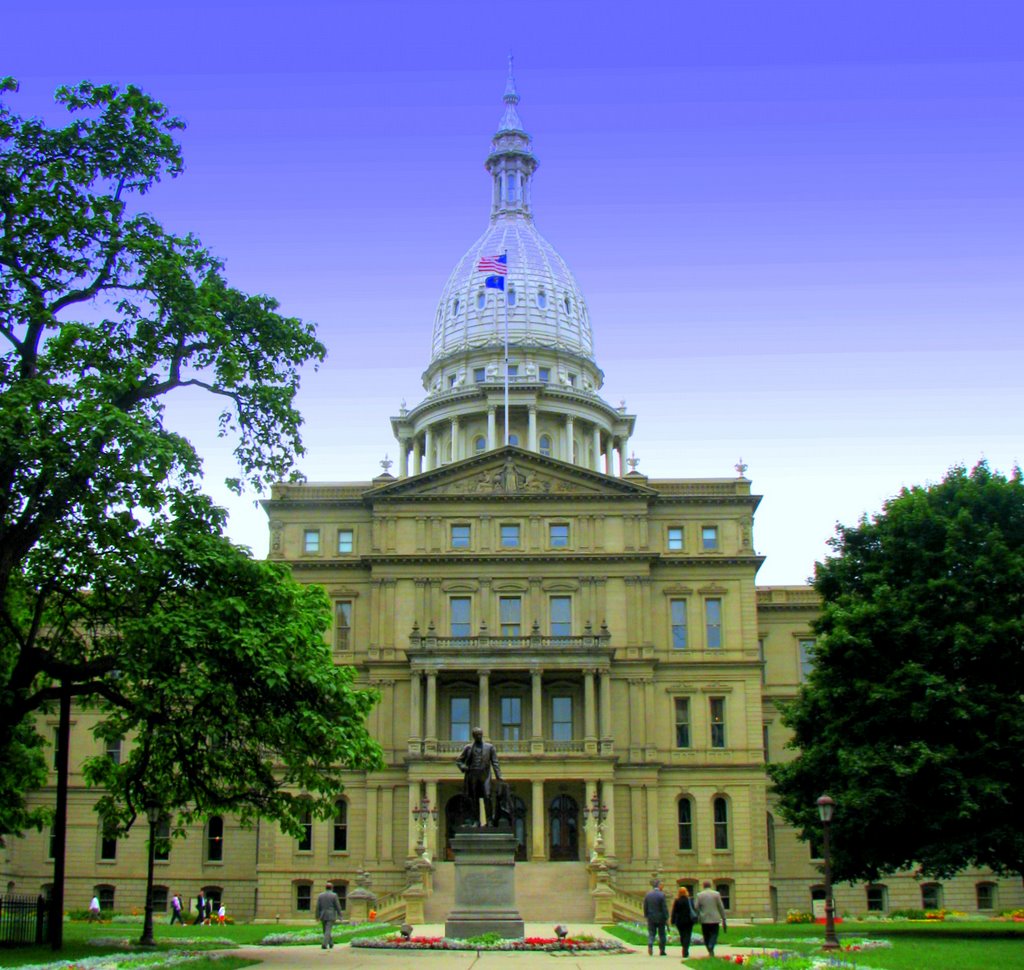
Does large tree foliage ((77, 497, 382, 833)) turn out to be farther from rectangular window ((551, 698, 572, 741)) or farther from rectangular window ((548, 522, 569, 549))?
rectangular window ((548, 522, 569, 549))

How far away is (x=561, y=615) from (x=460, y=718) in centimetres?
736

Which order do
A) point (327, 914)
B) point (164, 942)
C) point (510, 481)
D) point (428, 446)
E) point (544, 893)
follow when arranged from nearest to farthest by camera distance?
point (327, 914) < point (164, 942) < point (544, 893) < point (510, 481) < point (428, 446)

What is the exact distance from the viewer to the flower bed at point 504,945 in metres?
32.5

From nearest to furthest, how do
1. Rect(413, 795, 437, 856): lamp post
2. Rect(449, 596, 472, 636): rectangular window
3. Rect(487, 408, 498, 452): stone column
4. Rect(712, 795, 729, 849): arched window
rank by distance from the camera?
Rect(413, 795, 437, 856): lamp post → Rect(712, 795, 729, 849): arched window → Rect(449, 596, 472, 636): rectangular window → Rect(487, 408, 498, 452): stone column

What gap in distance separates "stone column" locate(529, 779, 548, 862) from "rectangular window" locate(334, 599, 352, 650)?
12.6 m

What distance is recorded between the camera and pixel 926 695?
4284 centimetres

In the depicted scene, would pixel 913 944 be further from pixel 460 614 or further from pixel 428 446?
pixel 428 446

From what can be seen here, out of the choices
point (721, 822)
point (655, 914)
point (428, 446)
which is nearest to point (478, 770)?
point (655, 914)

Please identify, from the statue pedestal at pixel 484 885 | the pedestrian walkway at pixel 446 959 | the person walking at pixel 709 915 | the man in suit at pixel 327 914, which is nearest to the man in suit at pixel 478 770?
the statue pedestal at pixel 484 885

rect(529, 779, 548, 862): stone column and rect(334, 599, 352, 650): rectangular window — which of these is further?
rect(334, 599, 352, 650): rectangular window

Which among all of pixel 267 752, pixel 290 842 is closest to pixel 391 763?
pixel 290 842

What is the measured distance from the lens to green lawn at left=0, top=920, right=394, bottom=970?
2880 cm

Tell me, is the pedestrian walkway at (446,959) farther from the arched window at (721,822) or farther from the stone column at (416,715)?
the arched window at (721,822)

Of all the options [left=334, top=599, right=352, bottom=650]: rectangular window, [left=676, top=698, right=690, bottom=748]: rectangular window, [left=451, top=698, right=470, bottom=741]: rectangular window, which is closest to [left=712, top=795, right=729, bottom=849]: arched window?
[left=676, top=698, right=690, bottom=748]: rectangular window
